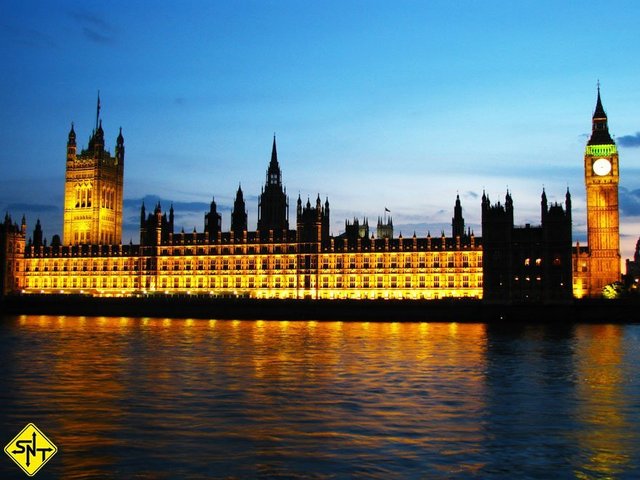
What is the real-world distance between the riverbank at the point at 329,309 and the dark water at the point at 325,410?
38.8m

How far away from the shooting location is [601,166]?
12362 cm

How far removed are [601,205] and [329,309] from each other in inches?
1861

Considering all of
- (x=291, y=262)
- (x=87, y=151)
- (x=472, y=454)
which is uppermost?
(x=87, y=151)

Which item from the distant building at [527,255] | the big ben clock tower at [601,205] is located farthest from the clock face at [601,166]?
the distant building at [527,255]

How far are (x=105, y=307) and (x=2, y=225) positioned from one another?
97.7 feet

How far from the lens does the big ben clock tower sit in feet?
384

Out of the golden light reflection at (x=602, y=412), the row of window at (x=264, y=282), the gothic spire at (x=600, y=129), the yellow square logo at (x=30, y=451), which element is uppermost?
the gothic spire at (x=600, y=129)

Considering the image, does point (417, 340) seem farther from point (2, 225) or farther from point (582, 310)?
point (2, 225)

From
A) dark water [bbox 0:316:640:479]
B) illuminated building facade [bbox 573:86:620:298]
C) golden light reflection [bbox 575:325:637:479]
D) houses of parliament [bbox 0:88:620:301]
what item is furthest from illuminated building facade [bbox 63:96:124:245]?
golden light reflection [bbox 575:325:637:479]

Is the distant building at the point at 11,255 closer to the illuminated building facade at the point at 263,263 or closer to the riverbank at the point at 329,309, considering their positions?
the illuminated building facade at the point at 263,263

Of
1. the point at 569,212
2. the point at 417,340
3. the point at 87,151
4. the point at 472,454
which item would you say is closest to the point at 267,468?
the point at 472,454

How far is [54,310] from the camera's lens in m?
114

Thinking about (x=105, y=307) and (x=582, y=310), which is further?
(x=105, y=307)

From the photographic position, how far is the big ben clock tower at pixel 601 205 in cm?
11700
